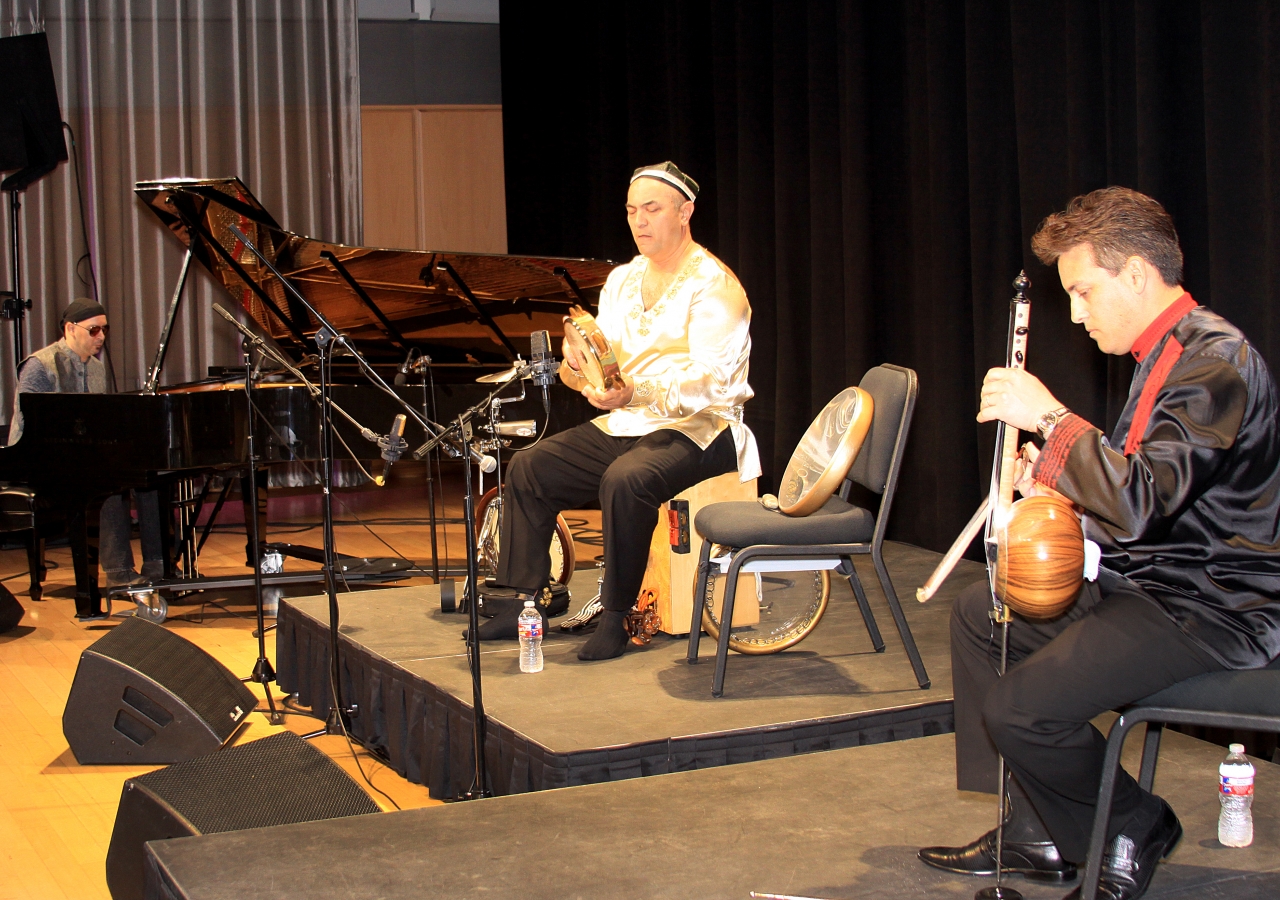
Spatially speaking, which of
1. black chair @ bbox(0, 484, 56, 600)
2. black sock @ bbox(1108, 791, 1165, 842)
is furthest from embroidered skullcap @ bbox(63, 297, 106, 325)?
black sock @ bbox(1108, 791, 1165, 842)

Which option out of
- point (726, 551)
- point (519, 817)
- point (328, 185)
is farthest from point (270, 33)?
point (519, 817)

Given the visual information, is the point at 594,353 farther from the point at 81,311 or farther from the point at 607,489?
the point at 81,311

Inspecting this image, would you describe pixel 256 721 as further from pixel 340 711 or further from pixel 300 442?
pixel 300 442

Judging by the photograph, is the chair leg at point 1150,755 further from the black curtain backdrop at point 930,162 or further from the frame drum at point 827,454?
the black curtain backdrop at point 930,162

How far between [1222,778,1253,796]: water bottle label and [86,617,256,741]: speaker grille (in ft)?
8.10

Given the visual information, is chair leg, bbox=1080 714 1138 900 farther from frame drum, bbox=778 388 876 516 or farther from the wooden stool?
the wooden stool

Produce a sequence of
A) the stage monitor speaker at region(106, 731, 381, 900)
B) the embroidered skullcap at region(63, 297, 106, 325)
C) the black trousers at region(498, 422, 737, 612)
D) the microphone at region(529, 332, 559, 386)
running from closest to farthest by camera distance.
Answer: the stage monitor speaker at region(106, 731, 381, 900)
the microphone at region(529, 332, 559, 386)
the black trousers at region(498, 422, 737, 612)
the embroidered skullcap at region(63, 297, 106, 325)

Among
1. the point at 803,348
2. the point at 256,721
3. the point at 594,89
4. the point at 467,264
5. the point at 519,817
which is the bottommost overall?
the point at 256,721

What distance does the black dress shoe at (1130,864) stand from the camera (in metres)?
1.88

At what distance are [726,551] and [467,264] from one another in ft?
7.64

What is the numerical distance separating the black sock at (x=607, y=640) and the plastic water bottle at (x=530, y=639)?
146mm

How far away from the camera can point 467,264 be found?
5023mm

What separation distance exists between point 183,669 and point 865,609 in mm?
1900

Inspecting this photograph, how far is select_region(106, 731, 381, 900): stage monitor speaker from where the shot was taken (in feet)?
7.66
